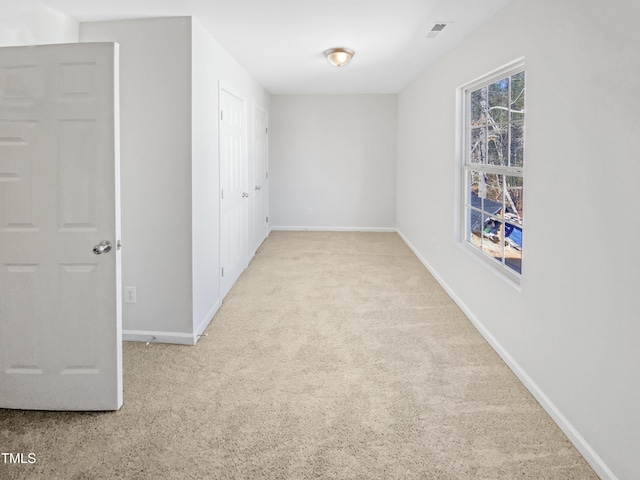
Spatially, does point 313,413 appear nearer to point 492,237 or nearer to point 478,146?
point 492,237

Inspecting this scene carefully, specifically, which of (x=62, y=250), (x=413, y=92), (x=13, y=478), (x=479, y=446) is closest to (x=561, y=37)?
(x=479, y=446)

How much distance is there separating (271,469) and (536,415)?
4.45 ft

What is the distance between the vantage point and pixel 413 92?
6086 millimetres

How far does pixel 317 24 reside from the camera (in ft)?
11.0

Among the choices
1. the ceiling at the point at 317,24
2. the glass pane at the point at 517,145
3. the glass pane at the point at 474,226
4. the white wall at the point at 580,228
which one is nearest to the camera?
the white wall at the point at 580,228

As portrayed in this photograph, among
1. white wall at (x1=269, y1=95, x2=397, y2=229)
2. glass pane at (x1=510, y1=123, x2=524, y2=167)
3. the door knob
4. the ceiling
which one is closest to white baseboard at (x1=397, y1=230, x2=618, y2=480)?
glass pane at (x1=510, y1=123, x2=524, y2=167)

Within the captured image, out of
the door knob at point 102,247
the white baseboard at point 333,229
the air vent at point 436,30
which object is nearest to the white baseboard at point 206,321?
the door knob at point 102,247

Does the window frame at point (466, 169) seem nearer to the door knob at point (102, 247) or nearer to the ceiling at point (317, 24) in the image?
the ceiling at point (317, 24)

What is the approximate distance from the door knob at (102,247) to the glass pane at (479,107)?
2.92m

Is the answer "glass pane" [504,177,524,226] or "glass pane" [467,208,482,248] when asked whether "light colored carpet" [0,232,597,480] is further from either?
"glass pane" [504,177,524,226]

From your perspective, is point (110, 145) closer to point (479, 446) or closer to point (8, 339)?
point (8, 339)

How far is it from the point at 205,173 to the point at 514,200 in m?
2.26

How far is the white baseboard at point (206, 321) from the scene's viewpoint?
3.31m

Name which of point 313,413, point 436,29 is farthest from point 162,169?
point 436,29
